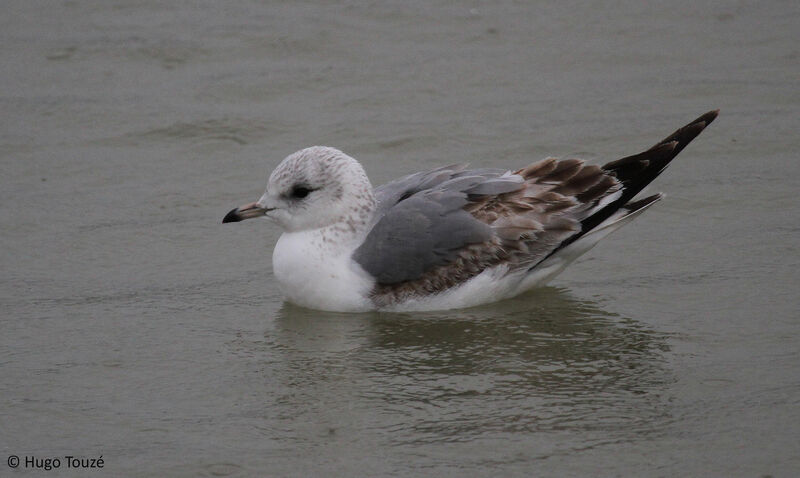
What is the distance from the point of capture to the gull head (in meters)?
7.26

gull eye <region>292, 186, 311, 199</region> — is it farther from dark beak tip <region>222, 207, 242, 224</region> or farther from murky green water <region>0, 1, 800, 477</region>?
murky green water <region>0, 1, 800, 477</region>

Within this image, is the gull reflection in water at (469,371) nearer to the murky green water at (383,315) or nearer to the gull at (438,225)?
the murky green water at (383,315)

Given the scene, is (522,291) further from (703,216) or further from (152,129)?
(152,129)

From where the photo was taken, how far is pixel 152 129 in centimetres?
982

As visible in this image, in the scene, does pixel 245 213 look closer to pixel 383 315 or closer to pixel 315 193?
pixel 315 193

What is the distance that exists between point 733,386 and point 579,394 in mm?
726

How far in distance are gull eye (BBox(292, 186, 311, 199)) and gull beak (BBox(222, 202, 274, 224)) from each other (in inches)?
6.8

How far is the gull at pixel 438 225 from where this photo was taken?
23.1 feet

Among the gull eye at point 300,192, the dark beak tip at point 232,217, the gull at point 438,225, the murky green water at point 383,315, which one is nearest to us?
the murky green water at point 383,315

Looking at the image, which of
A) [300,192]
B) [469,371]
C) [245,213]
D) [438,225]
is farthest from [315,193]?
[469,371]

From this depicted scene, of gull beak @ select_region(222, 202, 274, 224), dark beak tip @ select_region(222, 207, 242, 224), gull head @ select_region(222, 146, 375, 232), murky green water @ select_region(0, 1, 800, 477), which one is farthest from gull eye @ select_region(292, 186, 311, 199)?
murky green water @ select_region(0, 1, 800, 477)

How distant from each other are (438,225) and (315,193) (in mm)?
793

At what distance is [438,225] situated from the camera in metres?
7.04

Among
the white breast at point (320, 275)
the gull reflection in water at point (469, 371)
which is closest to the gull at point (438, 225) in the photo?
the white breast at point (320, 275)
